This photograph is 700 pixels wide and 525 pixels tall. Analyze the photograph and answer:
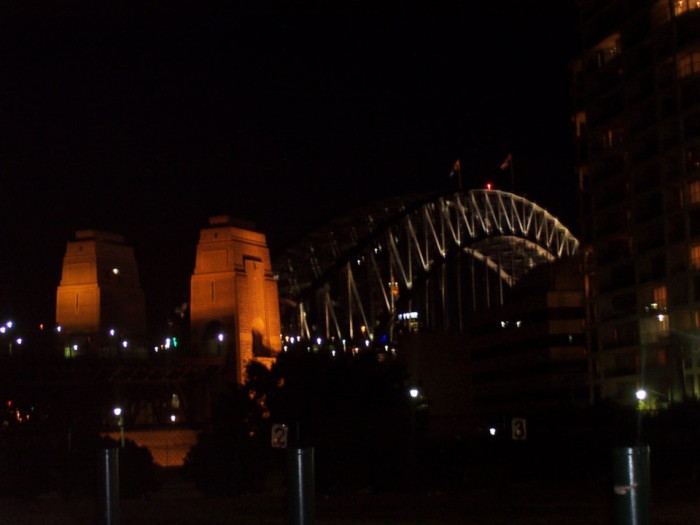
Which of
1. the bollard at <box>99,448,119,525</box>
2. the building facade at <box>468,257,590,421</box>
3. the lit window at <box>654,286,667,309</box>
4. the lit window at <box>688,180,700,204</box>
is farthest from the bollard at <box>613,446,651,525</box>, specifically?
the building facade at <box>468,257,590,421</box>

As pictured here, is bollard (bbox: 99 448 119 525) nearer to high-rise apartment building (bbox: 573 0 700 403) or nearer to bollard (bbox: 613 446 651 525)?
bollard (bbox: 613 446 651 525)

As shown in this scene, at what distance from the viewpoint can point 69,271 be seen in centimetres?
10800

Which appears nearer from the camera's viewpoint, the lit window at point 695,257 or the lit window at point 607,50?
the lit window at point 695,257

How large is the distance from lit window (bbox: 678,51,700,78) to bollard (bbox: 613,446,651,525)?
71.1 metres

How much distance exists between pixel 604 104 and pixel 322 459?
5373 centimetres

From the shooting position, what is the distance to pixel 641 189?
264 ft

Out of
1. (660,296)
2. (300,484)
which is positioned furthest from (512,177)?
(300,484)

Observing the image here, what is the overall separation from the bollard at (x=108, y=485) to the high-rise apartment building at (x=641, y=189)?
62.5m

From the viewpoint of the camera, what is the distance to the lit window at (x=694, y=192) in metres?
74.9

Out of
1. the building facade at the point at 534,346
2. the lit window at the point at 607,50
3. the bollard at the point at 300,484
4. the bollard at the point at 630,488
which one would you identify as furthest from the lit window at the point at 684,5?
the bollard at the point at 630,488

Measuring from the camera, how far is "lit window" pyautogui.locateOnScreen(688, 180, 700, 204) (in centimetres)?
7488

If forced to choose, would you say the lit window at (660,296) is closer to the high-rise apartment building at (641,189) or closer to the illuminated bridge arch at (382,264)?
the high-rise apartment building at (641,189)

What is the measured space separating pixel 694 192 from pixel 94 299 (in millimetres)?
55664

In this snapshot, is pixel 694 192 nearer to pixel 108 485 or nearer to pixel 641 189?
pixel 641 189
